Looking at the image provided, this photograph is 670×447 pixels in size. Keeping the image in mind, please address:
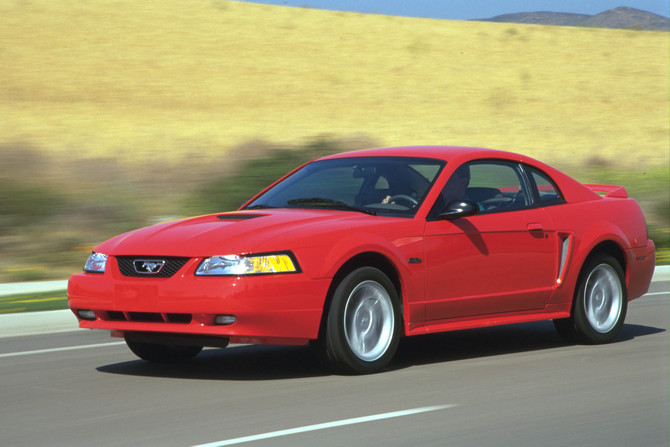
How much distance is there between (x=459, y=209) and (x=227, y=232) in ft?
5.46

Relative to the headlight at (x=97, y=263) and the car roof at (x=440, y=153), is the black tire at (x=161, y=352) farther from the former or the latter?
the car roof at (x=440, y=153)

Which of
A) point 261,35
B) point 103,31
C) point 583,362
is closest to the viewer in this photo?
point 583,362

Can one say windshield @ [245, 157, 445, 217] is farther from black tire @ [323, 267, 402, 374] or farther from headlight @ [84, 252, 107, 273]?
headlight @ [84, 252, 107, 273]

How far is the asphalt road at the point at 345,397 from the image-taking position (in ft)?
19.1

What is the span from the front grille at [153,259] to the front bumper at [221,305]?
4 cm

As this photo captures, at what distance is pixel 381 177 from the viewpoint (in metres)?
8.30

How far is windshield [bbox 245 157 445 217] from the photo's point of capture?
26.6 ft

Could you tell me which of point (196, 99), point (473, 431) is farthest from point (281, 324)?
point (196, 99)

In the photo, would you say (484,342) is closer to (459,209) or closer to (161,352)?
(459,209)

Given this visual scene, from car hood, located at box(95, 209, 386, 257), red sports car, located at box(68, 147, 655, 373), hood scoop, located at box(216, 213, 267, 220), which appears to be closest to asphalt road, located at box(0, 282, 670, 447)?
red sports car, located at box(68, 147, 655, 373)

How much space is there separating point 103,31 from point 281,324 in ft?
155

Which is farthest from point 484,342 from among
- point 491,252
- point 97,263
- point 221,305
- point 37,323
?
point 37,323

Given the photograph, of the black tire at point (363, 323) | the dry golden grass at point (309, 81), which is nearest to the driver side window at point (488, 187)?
the black tire at point (363, 323)

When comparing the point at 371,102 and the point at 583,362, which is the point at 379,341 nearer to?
Result: the point at 583,362
